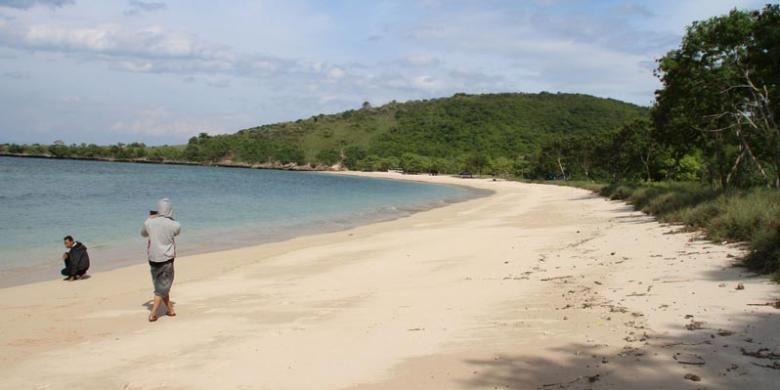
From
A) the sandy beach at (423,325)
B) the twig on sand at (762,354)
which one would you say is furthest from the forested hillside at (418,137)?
the twig on sand at (762,354)

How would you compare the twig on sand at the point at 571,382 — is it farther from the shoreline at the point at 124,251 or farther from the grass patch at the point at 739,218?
the shoreline at the point at 124,251

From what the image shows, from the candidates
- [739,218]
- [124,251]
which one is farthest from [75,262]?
[739,218]

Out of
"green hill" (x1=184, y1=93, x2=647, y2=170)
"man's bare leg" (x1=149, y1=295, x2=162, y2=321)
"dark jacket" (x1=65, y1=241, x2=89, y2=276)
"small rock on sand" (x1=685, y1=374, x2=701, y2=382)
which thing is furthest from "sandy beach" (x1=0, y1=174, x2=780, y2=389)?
"green hill" (x1=184, y1=93, x2=647, y2=170)

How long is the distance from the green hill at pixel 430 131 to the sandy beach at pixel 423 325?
10710 centimetres

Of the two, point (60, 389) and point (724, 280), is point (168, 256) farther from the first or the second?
point (724, 280)

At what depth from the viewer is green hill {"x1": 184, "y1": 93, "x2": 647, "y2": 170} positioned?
13175cm

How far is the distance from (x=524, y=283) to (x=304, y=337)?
4032mm

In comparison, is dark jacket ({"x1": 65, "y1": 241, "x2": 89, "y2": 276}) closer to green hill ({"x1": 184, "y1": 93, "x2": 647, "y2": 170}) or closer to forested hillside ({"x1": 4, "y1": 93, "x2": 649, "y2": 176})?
forested hillside ({"x1": 4, "y1": 93, "x2": 649, "y2": 176})

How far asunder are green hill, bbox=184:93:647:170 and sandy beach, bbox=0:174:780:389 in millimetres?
107104

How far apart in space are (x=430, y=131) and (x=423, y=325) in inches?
5778

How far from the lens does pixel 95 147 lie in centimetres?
18050

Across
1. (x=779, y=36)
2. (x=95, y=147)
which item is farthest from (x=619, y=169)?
(x=95, y=147)

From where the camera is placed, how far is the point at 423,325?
7293mm

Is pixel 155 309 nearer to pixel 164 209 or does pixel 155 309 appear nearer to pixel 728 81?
pixel 164 209
